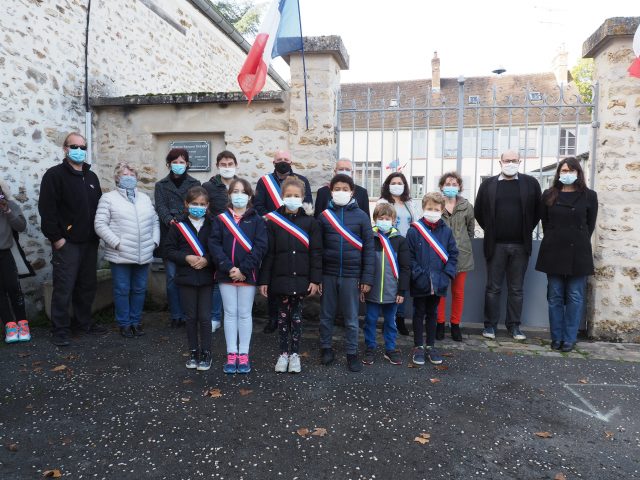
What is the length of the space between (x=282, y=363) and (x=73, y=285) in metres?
2.51

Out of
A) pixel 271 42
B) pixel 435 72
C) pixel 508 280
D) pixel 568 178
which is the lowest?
pixel 508 280

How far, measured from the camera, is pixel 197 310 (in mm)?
4215

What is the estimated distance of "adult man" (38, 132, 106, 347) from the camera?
15.9ft

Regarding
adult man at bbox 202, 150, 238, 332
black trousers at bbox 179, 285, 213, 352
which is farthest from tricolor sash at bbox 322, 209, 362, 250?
adult man at bbox 202, 150, 238, 332

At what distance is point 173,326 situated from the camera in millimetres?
5574

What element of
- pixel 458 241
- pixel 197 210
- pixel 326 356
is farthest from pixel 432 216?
pixel 197 210

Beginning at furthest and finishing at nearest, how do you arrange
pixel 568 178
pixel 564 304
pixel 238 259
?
pixel 564 304 → pixel 568 178 → pixel 238 259

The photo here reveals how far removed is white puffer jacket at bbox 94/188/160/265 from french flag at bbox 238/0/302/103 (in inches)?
71.0

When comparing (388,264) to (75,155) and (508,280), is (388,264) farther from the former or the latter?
(75,155)

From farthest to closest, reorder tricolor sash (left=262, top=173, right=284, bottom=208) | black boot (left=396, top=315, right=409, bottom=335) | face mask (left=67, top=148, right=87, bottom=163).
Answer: black boot (left=396, top=315, right=409, bottom=335) < tricolor sash (left=262, top=173, right=284, bottom=208) < face mask (left=67, top=148, right=87, bottom=163)

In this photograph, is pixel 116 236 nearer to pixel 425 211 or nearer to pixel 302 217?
pixel 302 217

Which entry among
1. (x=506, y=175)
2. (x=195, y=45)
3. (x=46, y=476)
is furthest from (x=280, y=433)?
(x=195, y=45)

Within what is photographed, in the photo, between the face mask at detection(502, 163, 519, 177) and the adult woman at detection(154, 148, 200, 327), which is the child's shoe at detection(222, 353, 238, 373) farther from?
the face mask at detection(502, 163, 519, 177)

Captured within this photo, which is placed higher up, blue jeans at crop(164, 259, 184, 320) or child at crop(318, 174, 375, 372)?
child at crop(318, 174, 375, 372)
